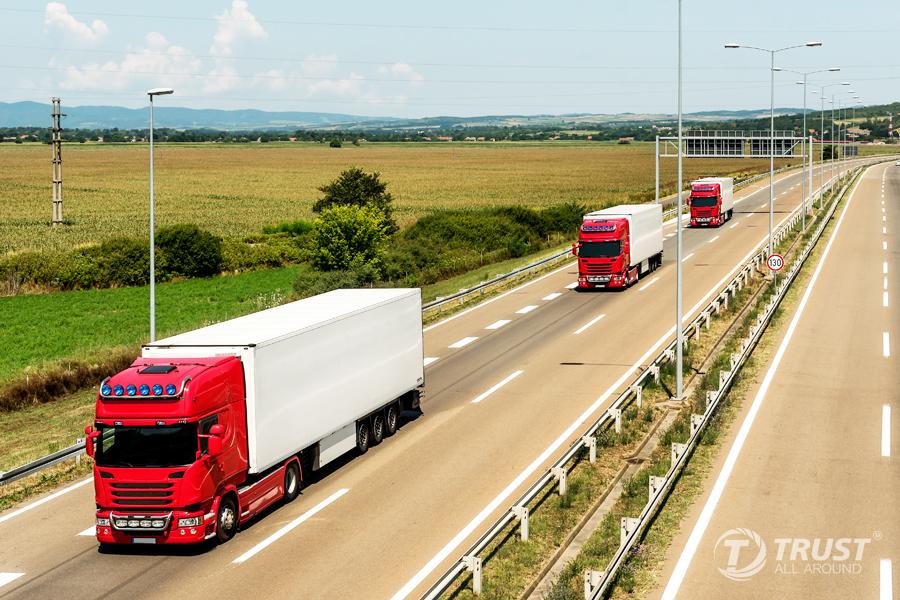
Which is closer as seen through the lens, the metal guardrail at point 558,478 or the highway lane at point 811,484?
the metal guardrail at point 558,478

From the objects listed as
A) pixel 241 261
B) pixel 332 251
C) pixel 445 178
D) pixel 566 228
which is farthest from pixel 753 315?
pixel 445 178

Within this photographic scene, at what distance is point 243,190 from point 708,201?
75.5 meters

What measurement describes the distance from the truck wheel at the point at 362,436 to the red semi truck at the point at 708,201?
51.0 meters

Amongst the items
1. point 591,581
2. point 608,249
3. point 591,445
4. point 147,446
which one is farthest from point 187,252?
point 591,581

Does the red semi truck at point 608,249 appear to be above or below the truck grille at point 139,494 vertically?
above

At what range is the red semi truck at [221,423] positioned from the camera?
55.6 ft

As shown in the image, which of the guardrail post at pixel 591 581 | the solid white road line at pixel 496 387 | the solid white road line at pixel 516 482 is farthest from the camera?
the solid white road line at pixel 496 387

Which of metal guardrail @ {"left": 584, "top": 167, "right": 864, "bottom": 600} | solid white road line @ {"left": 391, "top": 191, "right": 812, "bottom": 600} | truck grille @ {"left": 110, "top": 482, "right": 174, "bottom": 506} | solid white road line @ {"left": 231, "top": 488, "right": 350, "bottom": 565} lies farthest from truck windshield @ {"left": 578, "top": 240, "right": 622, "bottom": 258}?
truck grille @ {"left": 110, "top": 482, "right": 174, "bottom": 506}

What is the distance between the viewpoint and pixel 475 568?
14.9 meters

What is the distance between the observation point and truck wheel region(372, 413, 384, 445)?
23.7m

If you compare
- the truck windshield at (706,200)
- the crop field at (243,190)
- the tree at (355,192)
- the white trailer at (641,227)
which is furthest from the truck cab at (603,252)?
the crop field at (243,190)

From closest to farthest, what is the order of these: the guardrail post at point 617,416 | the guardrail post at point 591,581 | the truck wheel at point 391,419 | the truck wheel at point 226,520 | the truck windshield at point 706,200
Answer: the guardrail post at point 591,581
the truck wheel at point 226,520
the guardrail post at point 617,416
the truck wheel at point 391,419
the truck windshield at point 706,200

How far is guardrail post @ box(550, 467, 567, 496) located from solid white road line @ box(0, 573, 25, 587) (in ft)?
29.9

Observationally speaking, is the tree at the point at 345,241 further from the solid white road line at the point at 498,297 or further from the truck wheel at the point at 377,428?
the truck wheel at the point at 377,428
